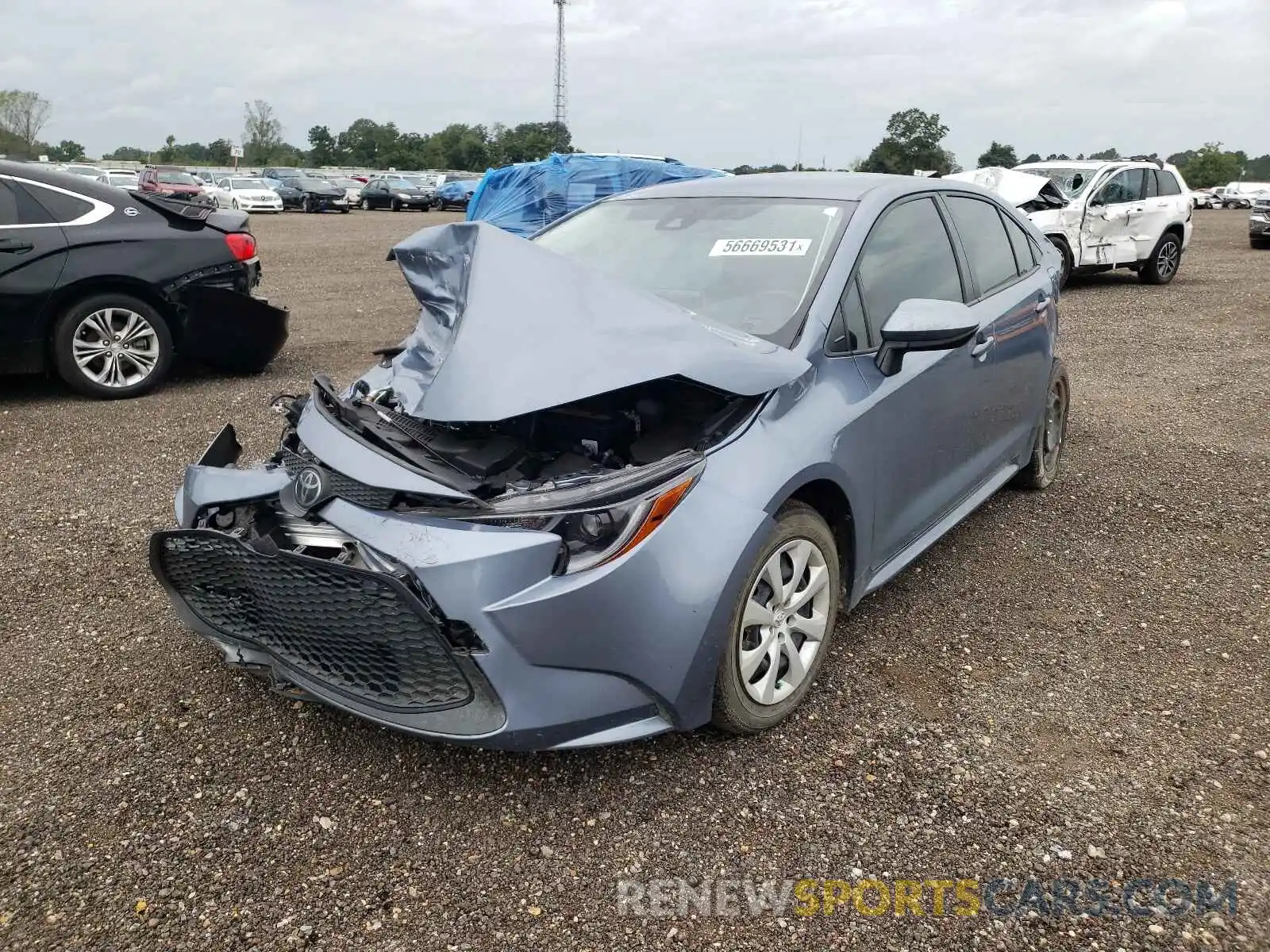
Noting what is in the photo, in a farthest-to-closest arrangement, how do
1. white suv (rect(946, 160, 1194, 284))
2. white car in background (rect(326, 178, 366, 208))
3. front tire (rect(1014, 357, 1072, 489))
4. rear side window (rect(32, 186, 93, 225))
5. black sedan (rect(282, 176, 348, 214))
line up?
white car in background (rect(326, 178, 366, 208)) < black sedan (rect(282, 176, 348, 214)) < white suv (rect(946, 160, 1194, 284)) < rear side window (rect(32, 186, 93, 225)) < front tire (rect(1014, 357, 1072, 489))

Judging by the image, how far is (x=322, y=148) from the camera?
297ft

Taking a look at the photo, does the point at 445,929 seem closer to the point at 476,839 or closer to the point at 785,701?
the point at 476,839

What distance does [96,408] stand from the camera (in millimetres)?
6465

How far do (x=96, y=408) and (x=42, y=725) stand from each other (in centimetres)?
414

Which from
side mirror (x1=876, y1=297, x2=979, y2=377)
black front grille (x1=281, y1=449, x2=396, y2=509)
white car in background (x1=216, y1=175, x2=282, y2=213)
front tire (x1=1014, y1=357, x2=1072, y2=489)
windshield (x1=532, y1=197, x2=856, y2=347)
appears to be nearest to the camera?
black front grille (x1=281, y1=449, x2=396, y2=509)

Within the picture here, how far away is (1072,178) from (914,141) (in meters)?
69.0

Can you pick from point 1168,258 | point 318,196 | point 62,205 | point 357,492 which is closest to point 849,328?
point 357,492

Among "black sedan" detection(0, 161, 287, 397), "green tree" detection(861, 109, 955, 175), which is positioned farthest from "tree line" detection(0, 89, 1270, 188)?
"black sedan" detection(0, 161, 287, 397)

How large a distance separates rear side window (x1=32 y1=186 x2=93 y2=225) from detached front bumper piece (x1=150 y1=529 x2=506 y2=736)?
4695 mm

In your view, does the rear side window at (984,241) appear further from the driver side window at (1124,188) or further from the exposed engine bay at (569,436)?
the driver side window at (1124,188)

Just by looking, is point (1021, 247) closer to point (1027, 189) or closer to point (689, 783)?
point (689, 783)

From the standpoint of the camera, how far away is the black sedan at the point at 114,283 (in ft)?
20.5

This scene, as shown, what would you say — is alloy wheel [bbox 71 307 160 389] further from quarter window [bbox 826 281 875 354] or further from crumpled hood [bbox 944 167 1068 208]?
crumpled hood [bbox 944 167 1068 208]

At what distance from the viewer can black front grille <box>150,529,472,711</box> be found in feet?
7.76
